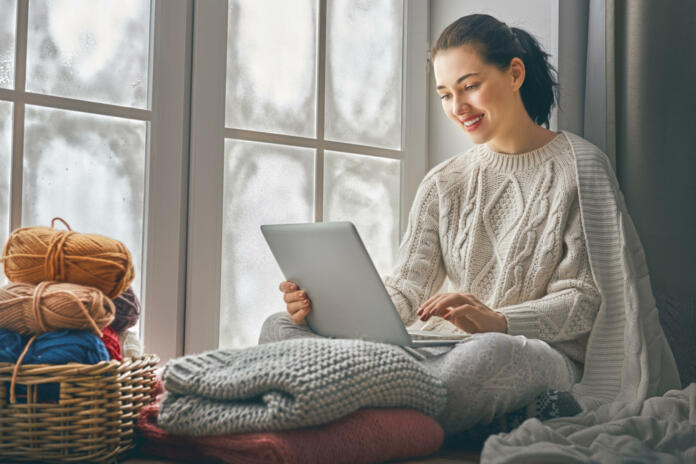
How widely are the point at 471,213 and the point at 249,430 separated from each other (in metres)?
0.89

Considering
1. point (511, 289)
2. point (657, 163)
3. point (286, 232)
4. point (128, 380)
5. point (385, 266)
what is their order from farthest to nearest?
point (385, 266), point (657, 163), point (511, 289), point (286, 232), point (128, 380)

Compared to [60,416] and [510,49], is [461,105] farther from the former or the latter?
[60,416]

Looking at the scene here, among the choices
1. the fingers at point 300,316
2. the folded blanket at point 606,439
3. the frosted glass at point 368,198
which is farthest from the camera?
the frosted glass at point 368,198

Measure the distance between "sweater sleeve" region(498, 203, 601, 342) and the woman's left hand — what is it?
0.03m

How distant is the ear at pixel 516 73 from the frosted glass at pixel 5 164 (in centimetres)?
108

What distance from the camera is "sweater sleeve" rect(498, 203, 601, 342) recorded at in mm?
1488

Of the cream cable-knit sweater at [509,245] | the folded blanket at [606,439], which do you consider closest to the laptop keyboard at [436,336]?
the cream cable-knit sweater at [509,245]

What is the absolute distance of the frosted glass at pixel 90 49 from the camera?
1577 mm

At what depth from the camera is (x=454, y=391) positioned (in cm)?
118

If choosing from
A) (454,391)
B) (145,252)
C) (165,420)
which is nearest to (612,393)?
(454,391)

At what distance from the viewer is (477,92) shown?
1.69 meters

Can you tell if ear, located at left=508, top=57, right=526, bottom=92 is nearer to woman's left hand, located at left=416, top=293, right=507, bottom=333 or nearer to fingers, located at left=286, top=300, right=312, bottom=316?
woman's left hand, located at left=416, top=293, right=507, bottom=333

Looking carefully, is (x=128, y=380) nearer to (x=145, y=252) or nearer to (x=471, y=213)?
(x=145, y=252)

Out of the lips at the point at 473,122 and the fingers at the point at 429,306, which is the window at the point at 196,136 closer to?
the lips at the point at 473,122
